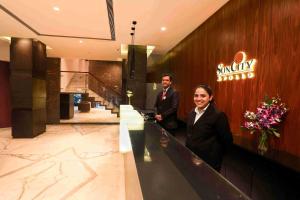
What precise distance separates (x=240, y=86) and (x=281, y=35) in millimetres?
1004

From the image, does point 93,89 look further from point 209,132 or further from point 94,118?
point 209,132

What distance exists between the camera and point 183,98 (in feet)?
19.5

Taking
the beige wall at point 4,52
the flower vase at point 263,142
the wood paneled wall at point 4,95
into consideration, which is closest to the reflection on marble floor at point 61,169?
the flower vase at point 263,142

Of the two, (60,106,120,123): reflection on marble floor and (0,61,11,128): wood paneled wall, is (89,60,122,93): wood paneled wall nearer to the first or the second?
(60,106,120,123): reflection on marble floor

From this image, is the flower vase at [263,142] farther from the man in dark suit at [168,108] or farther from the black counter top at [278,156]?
the man in dark suit at [168,108]

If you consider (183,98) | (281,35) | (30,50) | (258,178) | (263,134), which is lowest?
(258,178)

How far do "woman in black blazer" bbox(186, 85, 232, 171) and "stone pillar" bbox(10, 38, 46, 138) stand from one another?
19.0 feet

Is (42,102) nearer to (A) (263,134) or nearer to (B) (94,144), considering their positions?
(B) (94,144)

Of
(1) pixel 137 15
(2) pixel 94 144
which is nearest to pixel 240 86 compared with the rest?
(1) pixel 137 15

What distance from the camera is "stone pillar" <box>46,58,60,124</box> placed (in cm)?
893

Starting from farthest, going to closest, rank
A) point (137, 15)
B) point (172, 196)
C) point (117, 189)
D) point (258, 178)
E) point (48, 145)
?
1. point (48, 145)
2. point (137, 15)
3. point (117, 189)
4. point (258, 178)
5. point (172, 196)

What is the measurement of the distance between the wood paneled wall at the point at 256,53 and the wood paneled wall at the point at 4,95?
7.41 meters

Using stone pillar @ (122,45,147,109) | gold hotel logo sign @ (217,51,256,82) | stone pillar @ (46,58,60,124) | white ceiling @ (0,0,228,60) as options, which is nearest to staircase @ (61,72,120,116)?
stone pillar @ (46,58,60,124)

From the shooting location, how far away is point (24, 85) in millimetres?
5961
